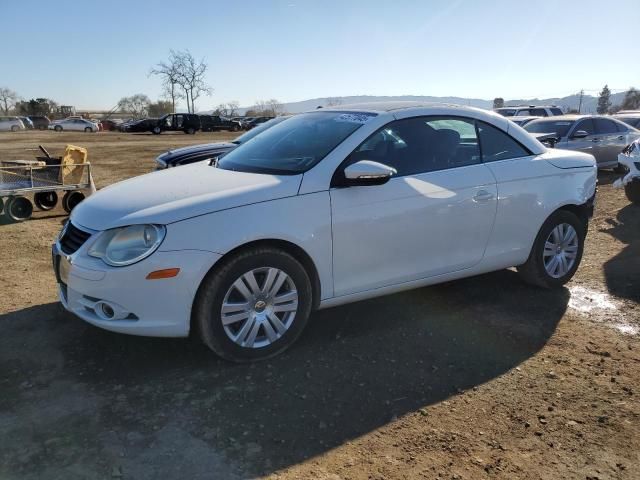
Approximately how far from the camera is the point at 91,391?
3195 millimetres

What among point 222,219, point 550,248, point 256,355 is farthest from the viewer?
point 550,248

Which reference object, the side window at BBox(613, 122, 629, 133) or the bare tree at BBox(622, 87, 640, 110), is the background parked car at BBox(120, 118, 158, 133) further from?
the bare tree at BBox(622, 87, 640, 110)

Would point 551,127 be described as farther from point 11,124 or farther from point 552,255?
point 11,124

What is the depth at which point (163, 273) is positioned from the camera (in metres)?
3.16

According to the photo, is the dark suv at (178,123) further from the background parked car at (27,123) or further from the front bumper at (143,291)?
the front bumper at (143,291)

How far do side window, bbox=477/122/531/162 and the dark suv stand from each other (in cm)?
4042

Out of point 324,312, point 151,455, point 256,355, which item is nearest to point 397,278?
point 324,312

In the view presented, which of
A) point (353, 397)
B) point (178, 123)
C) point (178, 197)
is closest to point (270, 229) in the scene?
point (178, 197)

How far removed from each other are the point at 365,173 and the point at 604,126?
11.2 metres

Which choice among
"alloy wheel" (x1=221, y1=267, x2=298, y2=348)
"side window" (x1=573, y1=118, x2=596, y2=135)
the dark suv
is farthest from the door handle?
the dark suv

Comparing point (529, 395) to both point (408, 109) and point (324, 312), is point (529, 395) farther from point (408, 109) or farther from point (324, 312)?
point (408, 109)

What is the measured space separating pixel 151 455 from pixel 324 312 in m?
2.05

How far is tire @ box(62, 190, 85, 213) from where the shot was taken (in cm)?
894

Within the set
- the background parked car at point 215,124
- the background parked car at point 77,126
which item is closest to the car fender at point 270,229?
→ the background parked car at point 215,124
